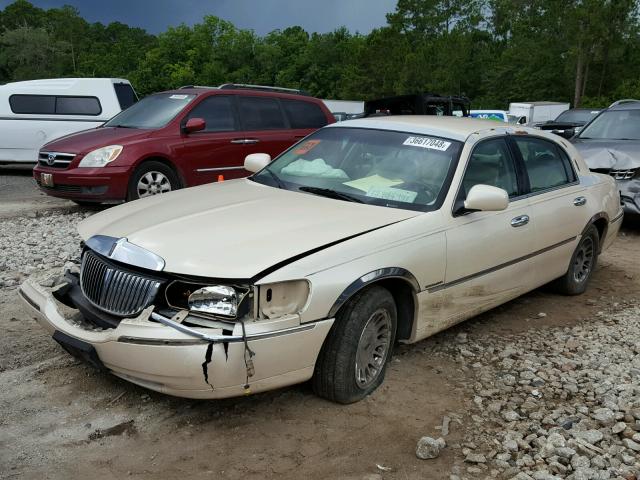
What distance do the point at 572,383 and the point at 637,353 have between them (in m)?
0.82

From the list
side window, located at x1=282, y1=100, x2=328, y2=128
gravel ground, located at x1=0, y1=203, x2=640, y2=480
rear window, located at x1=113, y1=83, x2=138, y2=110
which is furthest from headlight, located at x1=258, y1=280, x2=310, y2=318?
rear window, located at x1=113, y1=83, x2=138, y2=110

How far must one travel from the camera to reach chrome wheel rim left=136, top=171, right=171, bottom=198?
829 cm

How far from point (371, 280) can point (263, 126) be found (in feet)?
21.3

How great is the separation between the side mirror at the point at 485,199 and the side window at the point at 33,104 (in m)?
10.8

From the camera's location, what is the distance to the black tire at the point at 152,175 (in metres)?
8.20

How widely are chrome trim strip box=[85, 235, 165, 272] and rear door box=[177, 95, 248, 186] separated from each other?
509cm

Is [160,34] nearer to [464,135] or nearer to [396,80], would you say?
[396,80]

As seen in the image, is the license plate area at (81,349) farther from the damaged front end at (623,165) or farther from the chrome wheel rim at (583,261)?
the damaged front end at (623,165)

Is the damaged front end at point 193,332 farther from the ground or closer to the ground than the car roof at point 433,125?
closer to the ground

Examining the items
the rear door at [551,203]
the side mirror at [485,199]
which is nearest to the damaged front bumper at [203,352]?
the side mirror at [485,199]

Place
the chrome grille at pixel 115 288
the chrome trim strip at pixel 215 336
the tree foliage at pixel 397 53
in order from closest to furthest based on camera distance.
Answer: the chrome trim strip at pixel 215 336
the chrome grille at pixel 115 288
the tree foliage at pixel 397 53

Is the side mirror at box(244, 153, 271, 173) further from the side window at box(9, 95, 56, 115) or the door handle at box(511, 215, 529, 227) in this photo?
the side window at box(9, 95, 56, 115)

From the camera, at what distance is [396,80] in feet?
170

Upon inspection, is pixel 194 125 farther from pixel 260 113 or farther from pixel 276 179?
pixel 276 179
